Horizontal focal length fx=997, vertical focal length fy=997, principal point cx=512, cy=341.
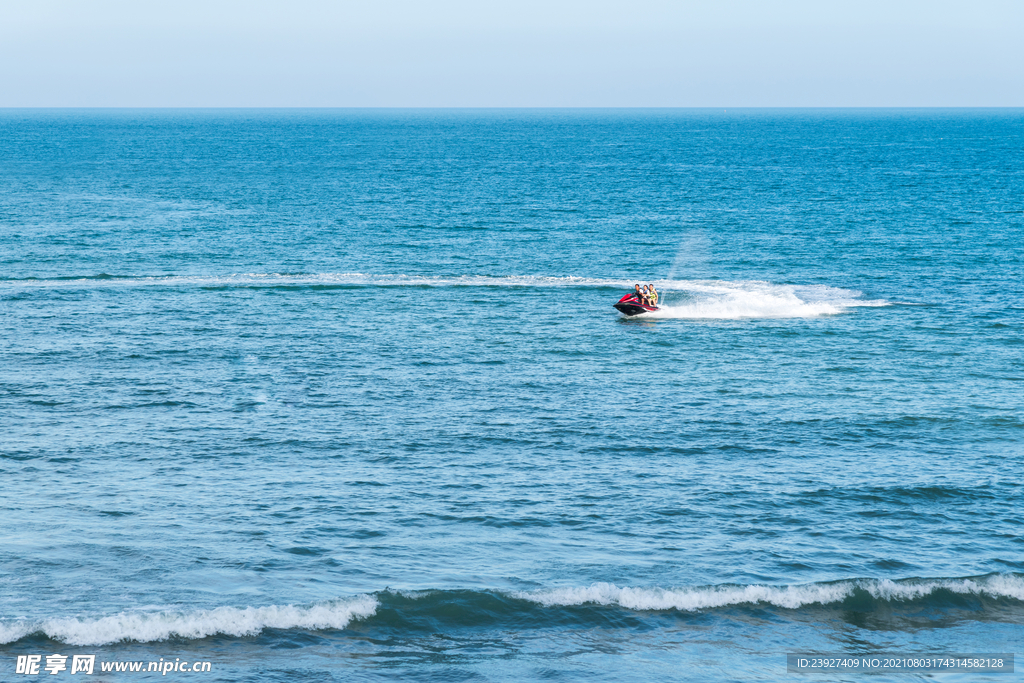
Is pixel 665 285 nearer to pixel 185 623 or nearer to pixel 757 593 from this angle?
pixel 757 593

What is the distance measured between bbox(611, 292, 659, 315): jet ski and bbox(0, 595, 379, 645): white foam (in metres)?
39.4

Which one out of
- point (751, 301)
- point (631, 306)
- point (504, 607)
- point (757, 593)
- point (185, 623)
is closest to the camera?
point (185, 623)

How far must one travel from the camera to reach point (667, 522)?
32750 millimetres

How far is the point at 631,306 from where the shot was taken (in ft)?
208

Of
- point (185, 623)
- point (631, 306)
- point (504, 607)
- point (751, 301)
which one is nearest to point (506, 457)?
point (504, 607)

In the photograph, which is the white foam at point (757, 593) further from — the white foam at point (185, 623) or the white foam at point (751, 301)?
the white foam at point (751, 301)

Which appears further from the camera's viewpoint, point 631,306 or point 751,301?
point 751,301

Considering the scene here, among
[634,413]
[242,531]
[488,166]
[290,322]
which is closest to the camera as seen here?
[242,531]

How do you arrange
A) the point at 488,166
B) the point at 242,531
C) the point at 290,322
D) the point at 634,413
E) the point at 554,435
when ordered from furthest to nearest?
the point at 488,166 < the point at 290,322 < the point at 634,413 < the point at 554,435 < the point at 242,531

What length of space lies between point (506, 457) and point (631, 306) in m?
26.4

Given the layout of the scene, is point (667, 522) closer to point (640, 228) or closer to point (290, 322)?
point (290, 322)

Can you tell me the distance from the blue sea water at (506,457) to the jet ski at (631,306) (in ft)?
7.45

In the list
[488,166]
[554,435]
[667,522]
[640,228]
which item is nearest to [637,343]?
[554,435]

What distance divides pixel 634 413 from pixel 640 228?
59587mm
